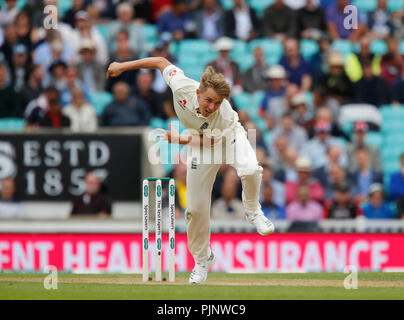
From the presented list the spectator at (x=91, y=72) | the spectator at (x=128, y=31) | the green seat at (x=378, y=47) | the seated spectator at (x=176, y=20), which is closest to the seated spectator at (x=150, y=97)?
the spectator at (x=91, y=72)

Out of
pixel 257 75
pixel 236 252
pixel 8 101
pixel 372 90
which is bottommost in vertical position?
pixel 236 252

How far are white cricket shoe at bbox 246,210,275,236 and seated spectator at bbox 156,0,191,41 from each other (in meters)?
8.11

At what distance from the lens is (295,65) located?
17.0 meters

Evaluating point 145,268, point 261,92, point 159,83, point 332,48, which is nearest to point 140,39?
point 159,83

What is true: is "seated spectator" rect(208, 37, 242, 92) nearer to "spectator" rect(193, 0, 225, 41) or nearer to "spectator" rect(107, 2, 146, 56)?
"spectator" rect(193, 0, 225, 41)

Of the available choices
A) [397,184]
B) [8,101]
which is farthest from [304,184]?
[8,101]

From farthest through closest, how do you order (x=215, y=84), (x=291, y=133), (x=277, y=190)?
(x=291, y=133) → (x=277, y=190) → (x=215, y=84)

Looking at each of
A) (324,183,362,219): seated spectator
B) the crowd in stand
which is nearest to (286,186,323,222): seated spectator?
the crowd in stand

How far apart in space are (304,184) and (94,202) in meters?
3.04

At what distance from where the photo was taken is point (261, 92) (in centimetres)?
1672

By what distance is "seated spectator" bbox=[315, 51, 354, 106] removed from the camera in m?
16.6

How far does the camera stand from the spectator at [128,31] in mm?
17047

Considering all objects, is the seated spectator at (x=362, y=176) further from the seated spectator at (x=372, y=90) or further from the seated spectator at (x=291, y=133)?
the seated spectator at (x=372, y=90)

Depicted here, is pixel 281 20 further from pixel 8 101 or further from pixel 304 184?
pixel 8 101
